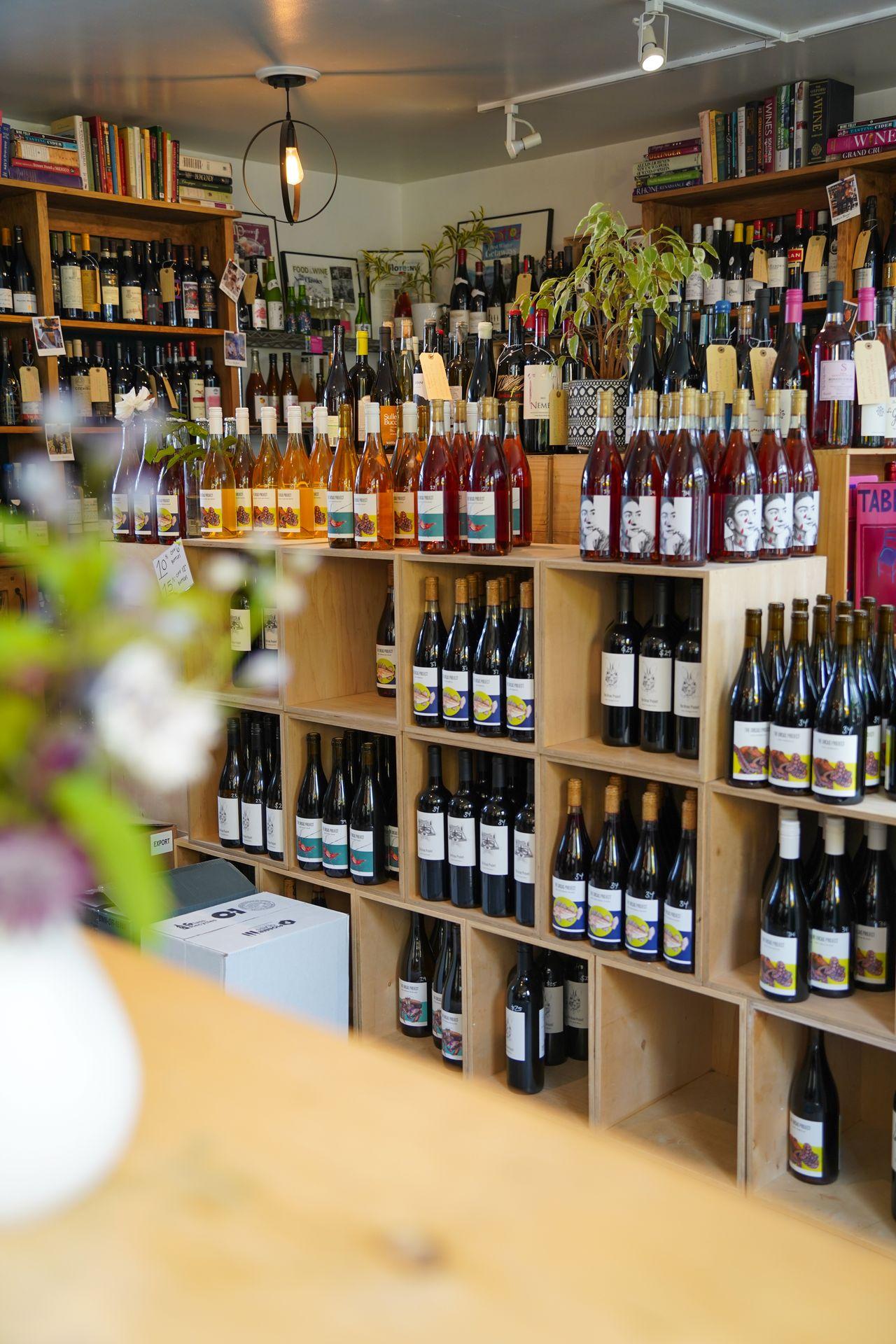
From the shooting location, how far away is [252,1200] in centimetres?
78

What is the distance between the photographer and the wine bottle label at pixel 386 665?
2.92 m

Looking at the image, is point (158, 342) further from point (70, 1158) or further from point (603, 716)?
point (70, 1158)

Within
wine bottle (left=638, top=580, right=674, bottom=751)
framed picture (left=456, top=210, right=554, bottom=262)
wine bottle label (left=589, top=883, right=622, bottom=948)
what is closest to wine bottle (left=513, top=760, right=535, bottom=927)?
wine bottle label (left=589, top=883, right=622, bottom=948)

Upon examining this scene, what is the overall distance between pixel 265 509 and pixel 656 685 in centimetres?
117

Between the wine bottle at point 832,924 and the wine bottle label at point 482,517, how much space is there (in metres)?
0.83

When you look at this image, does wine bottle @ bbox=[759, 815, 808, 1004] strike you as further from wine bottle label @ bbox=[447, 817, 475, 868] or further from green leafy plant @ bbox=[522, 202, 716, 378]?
green leafy plant @ bbox=[522, 202, 716, 378]

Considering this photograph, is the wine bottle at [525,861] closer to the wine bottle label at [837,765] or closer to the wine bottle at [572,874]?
the wine bottle at [572,874]

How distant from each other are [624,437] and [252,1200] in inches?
76.1

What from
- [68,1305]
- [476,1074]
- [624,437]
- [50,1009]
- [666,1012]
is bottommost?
[476,1074]

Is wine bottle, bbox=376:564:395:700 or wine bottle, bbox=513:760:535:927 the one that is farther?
wine bottle, bbox=376:564:395:700

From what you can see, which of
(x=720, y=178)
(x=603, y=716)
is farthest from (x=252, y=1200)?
(x=720, y=178)

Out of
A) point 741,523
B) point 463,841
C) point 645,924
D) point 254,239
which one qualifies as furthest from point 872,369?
point 254,239

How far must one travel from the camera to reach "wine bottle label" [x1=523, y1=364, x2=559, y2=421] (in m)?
2.67

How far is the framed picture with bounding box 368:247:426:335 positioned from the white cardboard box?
4.07 meters
